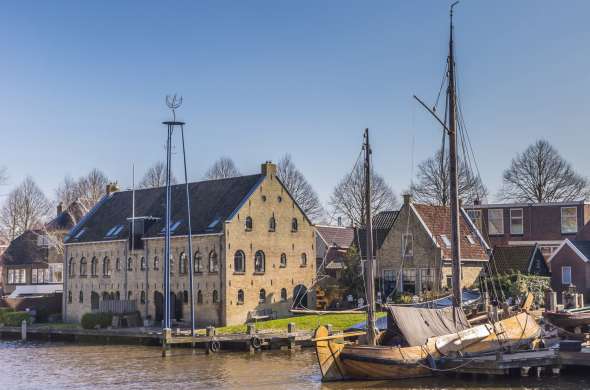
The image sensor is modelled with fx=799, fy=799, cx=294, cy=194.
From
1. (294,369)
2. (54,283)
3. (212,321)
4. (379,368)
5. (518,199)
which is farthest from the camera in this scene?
(518,199)

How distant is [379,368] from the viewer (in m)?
30.0

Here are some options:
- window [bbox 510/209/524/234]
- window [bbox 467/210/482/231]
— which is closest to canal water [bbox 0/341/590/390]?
window [bbox 467/210/482/231]

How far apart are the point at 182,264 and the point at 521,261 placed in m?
22.4

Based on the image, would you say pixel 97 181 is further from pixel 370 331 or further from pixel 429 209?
pixel 370 331

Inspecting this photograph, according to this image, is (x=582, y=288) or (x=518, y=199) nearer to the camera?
(x=582, y=288)

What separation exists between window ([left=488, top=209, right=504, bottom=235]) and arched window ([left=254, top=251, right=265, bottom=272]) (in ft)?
61.9

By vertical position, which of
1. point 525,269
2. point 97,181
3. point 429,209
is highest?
point 97,181

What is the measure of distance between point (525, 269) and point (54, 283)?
4134cm

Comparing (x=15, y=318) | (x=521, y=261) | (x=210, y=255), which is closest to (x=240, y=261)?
(x=210, y=255)

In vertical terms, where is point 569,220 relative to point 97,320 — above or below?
above

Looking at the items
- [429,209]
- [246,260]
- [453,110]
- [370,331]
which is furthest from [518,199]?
[370,331]

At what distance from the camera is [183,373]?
34.2 m

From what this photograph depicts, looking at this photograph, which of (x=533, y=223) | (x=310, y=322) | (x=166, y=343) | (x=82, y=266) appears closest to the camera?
(x=166, y=343)

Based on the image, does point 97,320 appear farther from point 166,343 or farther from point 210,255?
point 166,343
